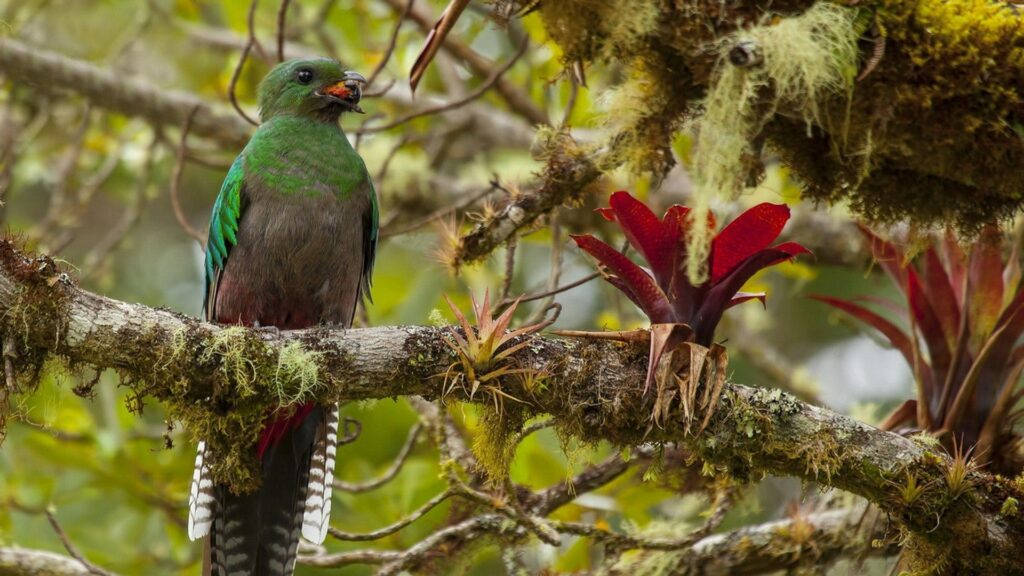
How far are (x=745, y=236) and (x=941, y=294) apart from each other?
4.05ft

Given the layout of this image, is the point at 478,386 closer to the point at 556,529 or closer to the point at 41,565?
the point at 556,529

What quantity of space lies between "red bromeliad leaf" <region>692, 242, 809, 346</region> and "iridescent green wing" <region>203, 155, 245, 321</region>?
209 cm

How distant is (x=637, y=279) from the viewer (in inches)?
113

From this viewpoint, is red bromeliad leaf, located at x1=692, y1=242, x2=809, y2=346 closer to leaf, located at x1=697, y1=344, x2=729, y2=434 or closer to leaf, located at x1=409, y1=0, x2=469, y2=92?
leaf, located at x1=697, y1=344, x2=729, y2=434

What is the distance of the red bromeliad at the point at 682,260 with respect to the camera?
2.82 m

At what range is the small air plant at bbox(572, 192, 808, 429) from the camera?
2.76 meters

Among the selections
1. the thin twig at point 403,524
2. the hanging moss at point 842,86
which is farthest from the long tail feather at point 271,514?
the hanging moss at point 842,86

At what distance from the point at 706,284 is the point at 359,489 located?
1.92 m

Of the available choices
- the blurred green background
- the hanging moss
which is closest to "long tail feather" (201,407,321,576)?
the blurred green background

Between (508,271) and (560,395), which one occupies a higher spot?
(508,271)

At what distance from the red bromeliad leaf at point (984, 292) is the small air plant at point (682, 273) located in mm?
1047

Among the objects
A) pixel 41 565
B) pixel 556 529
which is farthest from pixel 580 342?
pixel 41 565

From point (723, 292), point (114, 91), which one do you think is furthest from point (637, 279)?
point (114, 91)

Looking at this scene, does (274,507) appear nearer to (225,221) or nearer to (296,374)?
(225,221)
